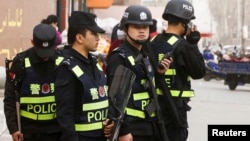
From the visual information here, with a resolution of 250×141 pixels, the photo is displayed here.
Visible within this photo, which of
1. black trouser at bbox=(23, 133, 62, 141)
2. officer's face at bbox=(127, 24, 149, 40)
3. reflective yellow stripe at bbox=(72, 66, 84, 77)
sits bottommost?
black trouser at bbox=(23, 133, 62, 141)

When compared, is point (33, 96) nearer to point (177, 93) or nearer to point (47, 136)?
point (47, 136)

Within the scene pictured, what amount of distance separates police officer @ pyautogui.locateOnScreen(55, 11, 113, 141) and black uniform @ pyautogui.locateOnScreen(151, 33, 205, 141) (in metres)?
1.02

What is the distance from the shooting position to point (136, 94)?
549 cm

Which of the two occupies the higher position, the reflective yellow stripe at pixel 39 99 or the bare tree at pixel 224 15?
the reflective yellow stripe at pixel 39 99

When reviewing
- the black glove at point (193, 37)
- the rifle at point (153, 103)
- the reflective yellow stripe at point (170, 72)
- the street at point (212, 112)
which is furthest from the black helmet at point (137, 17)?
the street at point (212, 112)

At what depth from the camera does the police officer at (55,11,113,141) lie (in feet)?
15.7

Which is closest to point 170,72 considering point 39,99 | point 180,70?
point 180,70

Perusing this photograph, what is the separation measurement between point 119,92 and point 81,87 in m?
0.26

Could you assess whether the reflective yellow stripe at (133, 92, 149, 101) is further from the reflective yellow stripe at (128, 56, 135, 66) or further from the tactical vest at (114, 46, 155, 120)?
the reflective yellow stripe at (128, 56, 135, 66)

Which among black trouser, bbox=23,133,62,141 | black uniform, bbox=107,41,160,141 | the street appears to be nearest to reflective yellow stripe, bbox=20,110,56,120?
black trouser, bbox=23,133,62,141

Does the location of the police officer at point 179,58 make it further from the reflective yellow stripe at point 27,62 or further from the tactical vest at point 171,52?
the reflective yellow stripe at point 27,62

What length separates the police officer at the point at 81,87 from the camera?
479 centimetres

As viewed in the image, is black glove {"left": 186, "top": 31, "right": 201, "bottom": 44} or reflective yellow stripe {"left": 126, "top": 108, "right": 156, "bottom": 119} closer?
reflective yellow stripe {"left": 126, "top": 108, "right": 156, "bottom": 119}

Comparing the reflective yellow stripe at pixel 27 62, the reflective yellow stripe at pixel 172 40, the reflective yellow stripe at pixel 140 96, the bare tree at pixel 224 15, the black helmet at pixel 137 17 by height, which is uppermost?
the black helmet at pixel 137 17
